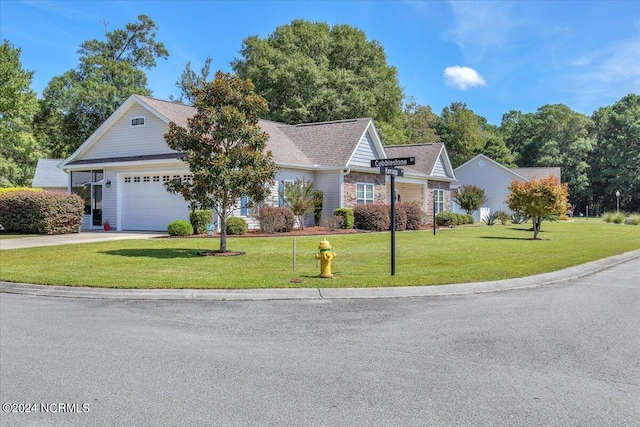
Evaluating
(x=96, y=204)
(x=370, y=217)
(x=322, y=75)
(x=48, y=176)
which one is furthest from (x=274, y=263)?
(x=48, y=176)

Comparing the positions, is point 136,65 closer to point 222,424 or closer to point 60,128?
point 60,128

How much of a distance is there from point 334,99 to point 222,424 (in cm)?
4066

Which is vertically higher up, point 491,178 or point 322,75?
point 322,75

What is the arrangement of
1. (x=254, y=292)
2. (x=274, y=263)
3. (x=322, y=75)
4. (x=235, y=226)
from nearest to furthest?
(x=254, y=292) < (x=274, y=263) < (x=235, y=226) < (x=322, y=75)

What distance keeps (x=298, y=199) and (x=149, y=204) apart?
725 cm

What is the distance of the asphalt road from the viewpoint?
15.1ft

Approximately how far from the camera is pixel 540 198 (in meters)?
24.7

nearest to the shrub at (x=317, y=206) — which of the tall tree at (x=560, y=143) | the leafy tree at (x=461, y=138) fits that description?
the leafy tree at (x=461, y=138)

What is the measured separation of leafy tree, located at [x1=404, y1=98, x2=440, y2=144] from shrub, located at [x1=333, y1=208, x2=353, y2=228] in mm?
43354

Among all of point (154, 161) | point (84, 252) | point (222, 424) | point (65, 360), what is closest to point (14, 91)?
point (154, 161)

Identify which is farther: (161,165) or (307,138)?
(307,138)

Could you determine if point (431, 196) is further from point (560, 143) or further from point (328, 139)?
point (560, 143)

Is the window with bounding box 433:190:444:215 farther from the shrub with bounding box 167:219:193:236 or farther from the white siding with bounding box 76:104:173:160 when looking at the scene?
the shrub with bounding box 167:219:193:236

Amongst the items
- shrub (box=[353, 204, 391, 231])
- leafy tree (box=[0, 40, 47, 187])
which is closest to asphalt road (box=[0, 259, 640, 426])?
shrub (box=[353, 204, 391, 231])
